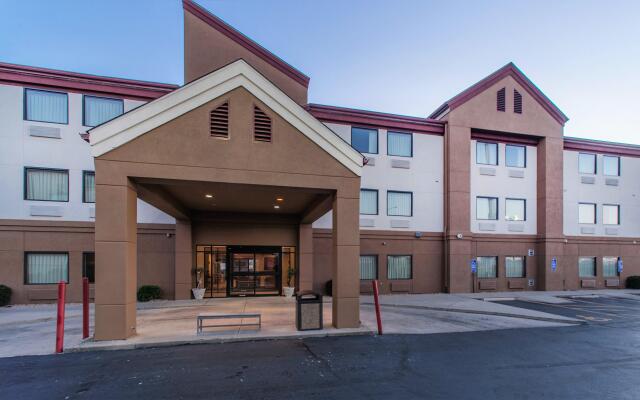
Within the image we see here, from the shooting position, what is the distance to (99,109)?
15195 mm

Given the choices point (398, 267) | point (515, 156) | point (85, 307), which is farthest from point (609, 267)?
point (85, 307)

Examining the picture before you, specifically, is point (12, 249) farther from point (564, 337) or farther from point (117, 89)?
point (564, 337)

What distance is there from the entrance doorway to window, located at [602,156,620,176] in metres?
21.8

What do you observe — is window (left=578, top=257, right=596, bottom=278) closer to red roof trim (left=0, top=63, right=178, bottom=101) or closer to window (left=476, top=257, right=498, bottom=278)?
window (left=476, top=257, right=498, bottom=278)

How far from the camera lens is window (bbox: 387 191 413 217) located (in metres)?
18.4

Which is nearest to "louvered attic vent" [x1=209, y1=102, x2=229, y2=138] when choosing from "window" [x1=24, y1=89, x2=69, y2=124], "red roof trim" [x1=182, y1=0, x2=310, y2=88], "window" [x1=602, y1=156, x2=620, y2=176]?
"red roof trim" [x1=182, y1=0, x2=310, y2=88]

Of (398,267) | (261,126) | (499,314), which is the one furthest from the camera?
(398,267)

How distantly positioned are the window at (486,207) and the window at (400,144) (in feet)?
17.6

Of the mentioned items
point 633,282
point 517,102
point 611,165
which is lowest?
point 633,282

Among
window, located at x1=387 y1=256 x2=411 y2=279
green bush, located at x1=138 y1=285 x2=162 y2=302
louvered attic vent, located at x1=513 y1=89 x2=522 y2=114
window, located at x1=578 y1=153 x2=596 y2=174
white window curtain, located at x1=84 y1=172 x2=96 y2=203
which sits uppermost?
louvered attic vent, located at x1=513 y1=89 x2=522 y2=114

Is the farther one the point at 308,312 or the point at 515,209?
the point at 515,209

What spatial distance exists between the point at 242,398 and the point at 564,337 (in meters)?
9.58

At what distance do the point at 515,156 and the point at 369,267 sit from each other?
1187 cm

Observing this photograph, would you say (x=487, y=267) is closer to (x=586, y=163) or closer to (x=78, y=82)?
(x=586, y=163)
